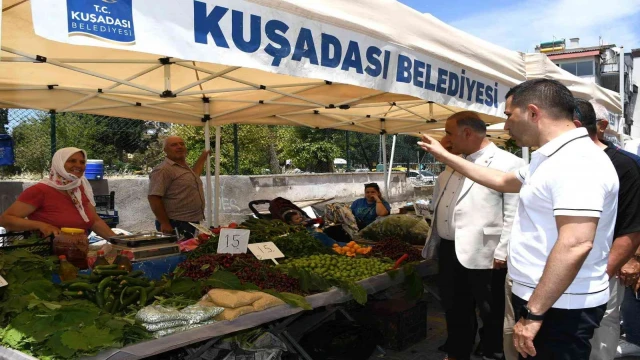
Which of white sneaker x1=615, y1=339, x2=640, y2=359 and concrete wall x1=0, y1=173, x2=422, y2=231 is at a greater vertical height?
concrete wall x1=0, y1=173, x2=422, y2=231

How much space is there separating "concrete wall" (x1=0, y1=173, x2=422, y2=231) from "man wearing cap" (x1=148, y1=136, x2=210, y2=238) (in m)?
4.15

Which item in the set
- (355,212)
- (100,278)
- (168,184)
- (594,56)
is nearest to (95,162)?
(168,184)

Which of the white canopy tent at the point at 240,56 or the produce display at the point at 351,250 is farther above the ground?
the white canopy tent at the point at 240,56

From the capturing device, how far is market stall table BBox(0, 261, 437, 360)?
6.99ft

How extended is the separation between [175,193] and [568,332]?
4.27 meters

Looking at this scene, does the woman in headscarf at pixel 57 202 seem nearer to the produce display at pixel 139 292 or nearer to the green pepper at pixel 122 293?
the produce display at pixel 139 292

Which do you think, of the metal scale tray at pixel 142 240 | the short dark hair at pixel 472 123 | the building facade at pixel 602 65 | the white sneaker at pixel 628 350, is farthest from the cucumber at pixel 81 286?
the building facade at pixel 602 65

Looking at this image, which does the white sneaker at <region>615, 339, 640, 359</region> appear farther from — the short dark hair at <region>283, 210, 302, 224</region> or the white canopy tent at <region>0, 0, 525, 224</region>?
the short dark hair at <region>283, 210, 302, 224</region>

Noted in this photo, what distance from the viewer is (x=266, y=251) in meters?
3.62

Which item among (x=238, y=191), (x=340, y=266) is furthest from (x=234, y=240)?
(x=238, y=191)

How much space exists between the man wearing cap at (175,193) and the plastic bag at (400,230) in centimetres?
187

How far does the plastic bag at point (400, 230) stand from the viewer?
16.2 ft

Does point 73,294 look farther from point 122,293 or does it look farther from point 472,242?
point 472,242

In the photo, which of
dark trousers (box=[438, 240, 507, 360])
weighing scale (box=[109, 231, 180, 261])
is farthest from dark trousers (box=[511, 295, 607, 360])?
weighing scale (box=[109, 231, 180, 261])
